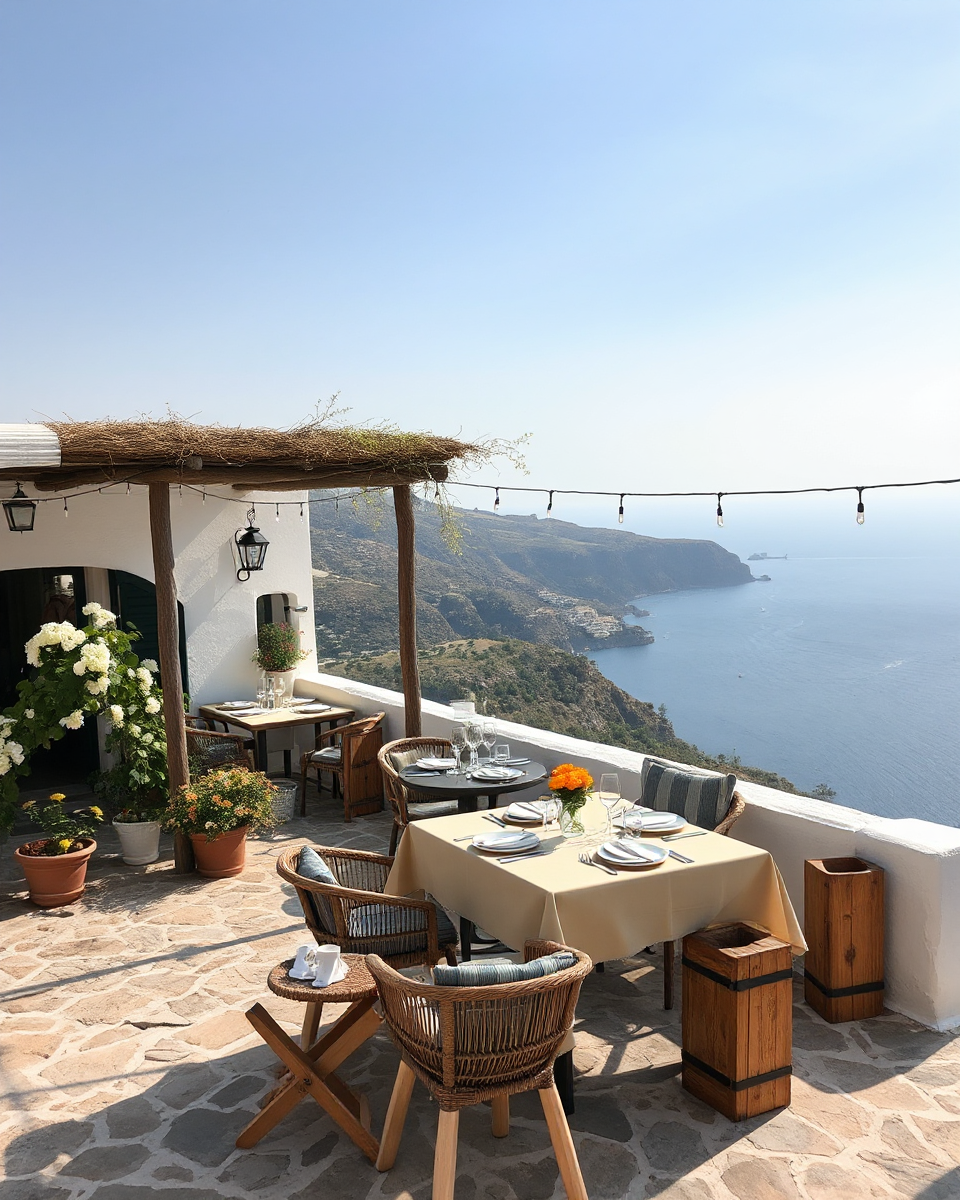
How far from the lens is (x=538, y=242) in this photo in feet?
38.5

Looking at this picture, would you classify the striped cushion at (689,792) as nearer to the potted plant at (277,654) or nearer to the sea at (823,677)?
the potted plant at (277,654)

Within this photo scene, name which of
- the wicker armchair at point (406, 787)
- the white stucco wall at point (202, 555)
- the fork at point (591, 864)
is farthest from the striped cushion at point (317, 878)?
the white stucco wall at point (202, 555)

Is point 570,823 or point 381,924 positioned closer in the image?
point 381,924

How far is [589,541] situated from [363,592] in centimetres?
1152

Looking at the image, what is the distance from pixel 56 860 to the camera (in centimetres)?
564

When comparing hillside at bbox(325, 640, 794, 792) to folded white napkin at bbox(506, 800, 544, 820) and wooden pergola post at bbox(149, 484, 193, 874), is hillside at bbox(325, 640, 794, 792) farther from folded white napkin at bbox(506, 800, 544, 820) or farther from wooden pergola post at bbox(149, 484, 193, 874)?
folded white napkin at bbox(506, 800, 544, 820)

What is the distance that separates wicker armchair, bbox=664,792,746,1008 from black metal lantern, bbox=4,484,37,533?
19.2 ft

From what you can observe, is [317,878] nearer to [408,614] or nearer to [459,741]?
[459,741]

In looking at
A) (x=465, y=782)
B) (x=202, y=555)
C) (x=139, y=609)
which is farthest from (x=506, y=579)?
(x=465, y=782)

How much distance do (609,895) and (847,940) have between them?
1334 millimetres

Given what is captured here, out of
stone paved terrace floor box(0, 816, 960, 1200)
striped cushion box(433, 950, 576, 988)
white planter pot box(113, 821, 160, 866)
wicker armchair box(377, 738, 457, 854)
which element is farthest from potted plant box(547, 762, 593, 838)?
white planter pot box(113, 821, 160, 866)

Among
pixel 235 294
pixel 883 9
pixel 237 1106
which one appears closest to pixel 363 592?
pixel 235 294

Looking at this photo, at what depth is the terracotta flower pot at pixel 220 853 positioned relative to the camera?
6113 millimetres

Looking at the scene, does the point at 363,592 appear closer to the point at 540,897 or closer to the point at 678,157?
the point at 678,157
